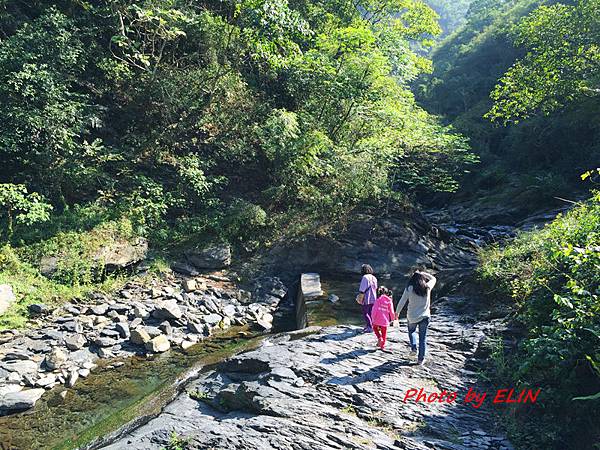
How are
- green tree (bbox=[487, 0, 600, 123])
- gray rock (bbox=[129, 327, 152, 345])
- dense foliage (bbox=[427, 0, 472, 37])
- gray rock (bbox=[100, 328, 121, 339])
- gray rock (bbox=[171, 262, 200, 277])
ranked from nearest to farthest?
gray rock (bbox=[129, 327, 152, 345]) → gray rock (bbox=[100, 328, 121, 339]) → gray rock (bbox=[171, 262, 200, 277]) → green tree (bbox=[487, 0, 600, 123]) → dense foliage (bbox=[427, 0, 472, 37])

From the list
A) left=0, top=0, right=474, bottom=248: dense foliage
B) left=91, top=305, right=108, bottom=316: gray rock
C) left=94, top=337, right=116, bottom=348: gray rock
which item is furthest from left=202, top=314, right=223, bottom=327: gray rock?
left=0, top=0, right=474, bottom=248: dense foliage

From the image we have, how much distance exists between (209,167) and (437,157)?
10966 mm

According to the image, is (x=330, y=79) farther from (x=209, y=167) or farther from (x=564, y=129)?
(x=564, y=129)

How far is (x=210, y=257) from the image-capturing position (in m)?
14.2

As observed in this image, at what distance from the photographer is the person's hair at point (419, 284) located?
6.94m

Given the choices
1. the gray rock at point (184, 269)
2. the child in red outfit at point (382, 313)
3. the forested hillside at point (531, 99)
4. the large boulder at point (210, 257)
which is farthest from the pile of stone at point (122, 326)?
the forested hillside at point (531, 99)

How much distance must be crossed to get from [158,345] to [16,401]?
304cm

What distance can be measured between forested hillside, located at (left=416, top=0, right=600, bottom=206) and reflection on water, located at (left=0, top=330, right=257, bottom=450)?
1309 cm

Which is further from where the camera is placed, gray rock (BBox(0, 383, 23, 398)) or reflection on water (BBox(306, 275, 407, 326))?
reflection on water (BBox(306, 275, 407, 326))

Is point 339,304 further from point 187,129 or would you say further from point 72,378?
point 187,129

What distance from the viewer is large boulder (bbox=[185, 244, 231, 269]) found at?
1405 cm

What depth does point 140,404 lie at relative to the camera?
24.3ft

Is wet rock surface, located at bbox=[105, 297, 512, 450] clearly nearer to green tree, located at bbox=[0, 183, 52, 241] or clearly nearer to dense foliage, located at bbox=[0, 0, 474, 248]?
green tree, located at bbox=[0, 183, 52, 241]

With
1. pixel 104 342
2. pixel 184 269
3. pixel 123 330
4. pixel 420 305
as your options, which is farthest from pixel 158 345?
pixel 420 305
